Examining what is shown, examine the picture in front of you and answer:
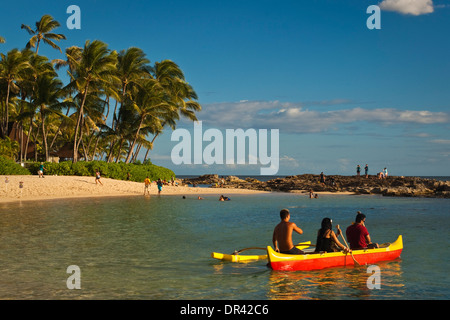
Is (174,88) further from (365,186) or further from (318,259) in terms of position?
(318,259)

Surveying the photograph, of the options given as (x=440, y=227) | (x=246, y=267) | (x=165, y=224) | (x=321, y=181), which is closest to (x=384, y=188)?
(x=321, y=181)

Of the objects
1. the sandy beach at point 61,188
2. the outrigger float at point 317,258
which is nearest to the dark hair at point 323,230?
the outrigger float at point 317,258

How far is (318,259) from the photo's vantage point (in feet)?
40.3

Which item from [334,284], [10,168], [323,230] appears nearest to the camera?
[334,284]

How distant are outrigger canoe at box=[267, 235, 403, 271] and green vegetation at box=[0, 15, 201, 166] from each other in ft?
125

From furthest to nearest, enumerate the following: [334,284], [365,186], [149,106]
Result: [365,186]
[149,106]
[334,284]

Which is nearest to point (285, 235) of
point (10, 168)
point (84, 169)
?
point (10, 168)

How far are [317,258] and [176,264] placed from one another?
4158mm

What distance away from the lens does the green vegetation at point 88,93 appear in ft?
155

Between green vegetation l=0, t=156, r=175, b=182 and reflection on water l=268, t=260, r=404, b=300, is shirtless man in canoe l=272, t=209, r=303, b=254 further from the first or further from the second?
green vegetation l=0, t=156, r=175, b=182

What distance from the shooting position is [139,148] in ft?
202

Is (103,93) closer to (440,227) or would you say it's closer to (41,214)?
(41,214)
